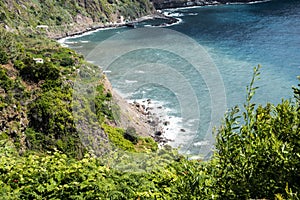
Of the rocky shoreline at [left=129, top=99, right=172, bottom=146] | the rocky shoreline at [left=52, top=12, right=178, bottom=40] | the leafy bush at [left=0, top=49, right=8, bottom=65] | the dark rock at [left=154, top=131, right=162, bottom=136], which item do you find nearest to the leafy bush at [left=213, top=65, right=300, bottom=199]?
the leafy bush at [left=0, top=49, right=8, bottom=65]

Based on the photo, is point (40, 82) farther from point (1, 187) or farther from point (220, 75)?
point (220, 75)

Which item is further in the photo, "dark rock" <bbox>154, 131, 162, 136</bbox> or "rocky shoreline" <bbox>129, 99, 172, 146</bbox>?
"dark rock" <bbox>154, 131, 162, 136</bbox>

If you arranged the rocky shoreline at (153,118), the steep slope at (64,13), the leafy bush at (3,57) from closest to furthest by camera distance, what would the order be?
1. the leafy bush at (3,57)
2. the rocky shoreline at (153,118)
3. the steep slope at (64,13)

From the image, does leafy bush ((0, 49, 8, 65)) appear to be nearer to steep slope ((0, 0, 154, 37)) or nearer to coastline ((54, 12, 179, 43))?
steep slope ((0, 0, 154, 37))

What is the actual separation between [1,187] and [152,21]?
106 m

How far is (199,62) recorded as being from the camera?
206 feet

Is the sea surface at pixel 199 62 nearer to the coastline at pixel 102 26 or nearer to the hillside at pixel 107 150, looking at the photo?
the coastline at pixel 102 26

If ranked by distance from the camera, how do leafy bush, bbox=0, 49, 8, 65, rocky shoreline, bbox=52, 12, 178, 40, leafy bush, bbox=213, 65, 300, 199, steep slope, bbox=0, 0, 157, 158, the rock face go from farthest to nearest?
the rock face
rocky shoreline, bbox=52, 12, 178, 40
leafy bush, bbox=0, 49, 8, 65
steep slope, bbox=0, 0, 157, 158
leafy bush, bbox=213, 65, 300, 199

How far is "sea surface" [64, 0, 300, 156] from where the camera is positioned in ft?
145

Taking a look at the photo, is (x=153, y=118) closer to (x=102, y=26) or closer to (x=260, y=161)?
(x=260, y=161)

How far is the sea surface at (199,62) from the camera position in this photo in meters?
44.2

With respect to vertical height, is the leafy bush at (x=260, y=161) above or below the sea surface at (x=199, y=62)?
above

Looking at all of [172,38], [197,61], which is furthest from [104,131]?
[172,38]

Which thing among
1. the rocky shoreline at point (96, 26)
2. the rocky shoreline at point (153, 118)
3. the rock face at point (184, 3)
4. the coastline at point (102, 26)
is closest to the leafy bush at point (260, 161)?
the rocky shoreline at point (153, 118)
